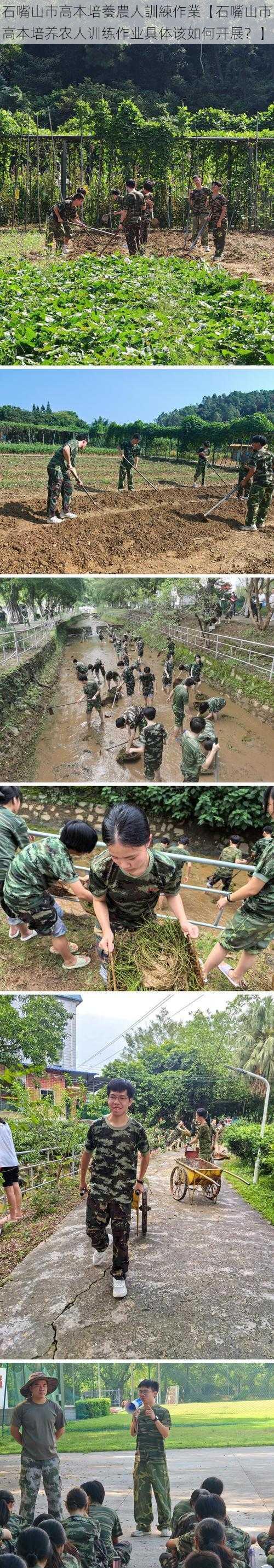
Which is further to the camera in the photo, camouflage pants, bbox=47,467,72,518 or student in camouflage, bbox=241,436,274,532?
student in camouflage, bbox=241,436,274,532

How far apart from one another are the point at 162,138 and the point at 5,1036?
7174 millimetres

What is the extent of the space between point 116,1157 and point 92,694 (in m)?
2.91

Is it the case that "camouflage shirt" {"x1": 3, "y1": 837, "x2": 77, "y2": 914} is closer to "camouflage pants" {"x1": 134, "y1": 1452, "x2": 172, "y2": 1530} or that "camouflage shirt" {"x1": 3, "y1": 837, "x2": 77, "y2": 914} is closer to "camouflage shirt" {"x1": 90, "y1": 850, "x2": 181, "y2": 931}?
"camouflage shirt" {"x1": 90, "y1": 850, "x2": 181, "y2": 931}

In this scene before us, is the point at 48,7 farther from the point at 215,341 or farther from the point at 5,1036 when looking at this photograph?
the point at 5,1036

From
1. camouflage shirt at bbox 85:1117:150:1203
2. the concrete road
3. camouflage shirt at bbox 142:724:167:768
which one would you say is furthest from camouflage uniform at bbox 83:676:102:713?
the concrete road

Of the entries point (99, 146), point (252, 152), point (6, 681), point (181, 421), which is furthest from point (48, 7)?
point (6, 681)

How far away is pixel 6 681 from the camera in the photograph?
7.99 metres

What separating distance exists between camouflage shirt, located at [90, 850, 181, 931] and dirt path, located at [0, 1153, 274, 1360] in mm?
1712

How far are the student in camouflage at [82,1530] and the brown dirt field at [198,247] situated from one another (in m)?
8.61

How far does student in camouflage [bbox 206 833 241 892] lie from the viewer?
7.72 metres

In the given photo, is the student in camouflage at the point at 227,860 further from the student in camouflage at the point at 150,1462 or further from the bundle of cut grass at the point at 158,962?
the student in camouflage at the point at 150,1462

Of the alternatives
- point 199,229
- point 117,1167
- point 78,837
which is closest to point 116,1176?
point 117,1167

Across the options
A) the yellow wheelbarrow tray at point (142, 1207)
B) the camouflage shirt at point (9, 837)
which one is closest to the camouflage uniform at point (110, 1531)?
the yellow wheelbarrow tray at point (142, 1207)

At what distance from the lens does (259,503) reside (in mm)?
8305
